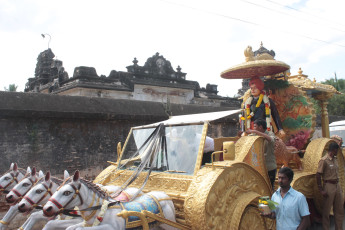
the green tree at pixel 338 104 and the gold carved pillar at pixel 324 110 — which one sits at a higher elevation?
the green tree at pixel 338 104

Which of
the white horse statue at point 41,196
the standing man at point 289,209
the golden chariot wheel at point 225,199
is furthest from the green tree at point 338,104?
the white horse statue at point 41,196

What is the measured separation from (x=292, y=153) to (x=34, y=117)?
5801 millimetres

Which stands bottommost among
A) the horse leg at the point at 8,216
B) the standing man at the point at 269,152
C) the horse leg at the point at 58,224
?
the horse leg at the point at 8,216

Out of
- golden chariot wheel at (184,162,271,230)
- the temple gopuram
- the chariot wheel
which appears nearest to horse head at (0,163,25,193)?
golden chariot wheel at (184,162,271,230)

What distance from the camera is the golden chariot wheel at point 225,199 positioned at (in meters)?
3.06

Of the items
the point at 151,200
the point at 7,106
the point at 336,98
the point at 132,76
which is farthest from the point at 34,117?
the point at 336,98

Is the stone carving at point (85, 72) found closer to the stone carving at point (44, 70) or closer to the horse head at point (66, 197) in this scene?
the stone carving at point (44, 70)

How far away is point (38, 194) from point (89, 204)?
91cm

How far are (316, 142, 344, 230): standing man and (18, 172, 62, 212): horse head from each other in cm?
389

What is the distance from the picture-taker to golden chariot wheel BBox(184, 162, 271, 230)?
10.0ft

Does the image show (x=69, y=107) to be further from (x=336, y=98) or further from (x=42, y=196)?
(x=336, y=98)

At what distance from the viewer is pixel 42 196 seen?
354cm

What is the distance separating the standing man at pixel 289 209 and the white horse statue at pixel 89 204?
3.75 feet

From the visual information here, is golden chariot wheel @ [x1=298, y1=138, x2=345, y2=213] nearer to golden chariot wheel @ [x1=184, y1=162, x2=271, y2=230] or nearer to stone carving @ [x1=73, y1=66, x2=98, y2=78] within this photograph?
golden chariot wheel @ [x1=184, y1=162, x2=271, y2=230]
